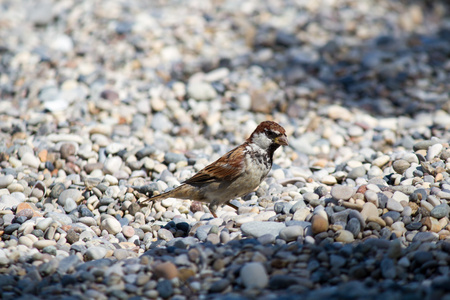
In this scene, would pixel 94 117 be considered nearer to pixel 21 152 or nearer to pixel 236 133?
pixel 21 152

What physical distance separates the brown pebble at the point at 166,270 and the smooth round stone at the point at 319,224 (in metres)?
1.19

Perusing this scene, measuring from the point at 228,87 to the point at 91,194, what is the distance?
3.13 metres

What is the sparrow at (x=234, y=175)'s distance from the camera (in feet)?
16.1

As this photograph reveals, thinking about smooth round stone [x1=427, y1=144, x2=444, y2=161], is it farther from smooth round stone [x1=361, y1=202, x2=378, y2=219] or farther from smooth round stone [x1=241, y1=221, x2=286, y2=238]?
smooth round stone [x1=241, y1=221, x2=286, y2=238]

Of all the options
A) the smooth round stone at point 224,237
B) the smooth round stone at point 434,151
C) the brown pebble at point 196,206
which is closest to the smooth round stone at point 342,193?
the smooth round stone at point 224,237

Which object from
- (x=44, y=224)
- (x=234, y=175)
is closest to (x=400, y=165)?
(x=234, y=175)

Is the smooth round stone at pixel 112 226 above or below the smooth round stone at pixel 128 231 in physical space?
above

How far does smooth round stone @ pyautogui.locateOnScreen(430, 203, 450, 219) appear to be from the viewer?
413 cm

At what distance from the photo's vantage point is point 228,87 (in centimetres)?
767

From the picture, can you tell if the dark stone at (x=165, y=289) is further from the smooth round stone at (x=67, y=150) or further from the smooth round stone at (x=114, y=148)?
the smooth round stone at (x=67, y=150)

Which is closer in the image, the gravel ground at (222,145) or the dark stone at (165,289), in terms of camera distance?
the dark stone at (165,289)

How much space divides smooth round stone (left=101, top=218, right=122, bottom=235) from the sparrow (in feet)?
1.19

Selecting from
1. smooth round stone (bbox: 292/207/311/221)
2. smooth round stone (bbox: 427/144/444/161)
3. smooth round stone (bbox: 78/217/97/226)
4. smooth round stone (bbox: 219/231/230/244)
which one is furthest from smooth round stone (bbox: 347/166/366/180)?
smooth round stone (bbox: 78/217/97/226)

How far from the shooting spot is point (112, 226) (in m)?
4.68
